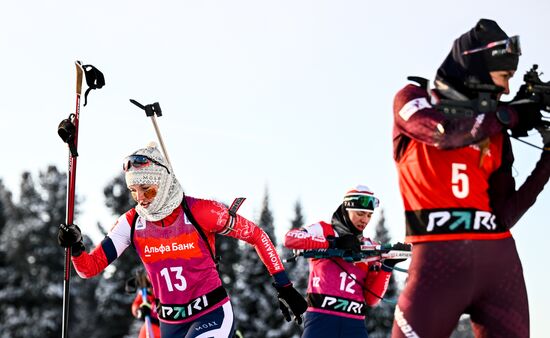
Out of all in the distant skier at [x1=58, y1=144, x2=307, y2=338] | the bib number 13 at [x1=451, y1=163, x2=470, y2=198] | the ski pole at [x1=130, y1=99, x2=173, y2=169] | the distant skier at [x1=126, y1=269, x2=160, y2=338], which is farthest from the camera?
the distant skier at [x1=126, y1=269, x2=160, y2=338]

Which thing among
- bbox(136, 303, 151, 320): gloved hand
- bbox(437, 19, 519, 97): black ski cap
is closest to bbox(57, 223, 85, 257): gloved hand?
bbox(437, 19, 519, 97): black ski cap

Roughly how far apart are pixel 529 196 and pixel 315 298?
4939 mm

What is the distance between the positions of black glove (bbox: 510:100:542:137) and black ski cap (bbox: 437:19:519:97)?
23 centimetres

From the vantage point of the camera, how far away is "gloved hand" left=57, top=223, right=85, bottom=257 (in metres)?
7.80

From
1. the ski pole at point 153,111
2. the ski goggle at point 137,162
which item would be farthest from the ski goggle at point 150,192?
the ski pole at point 153,111

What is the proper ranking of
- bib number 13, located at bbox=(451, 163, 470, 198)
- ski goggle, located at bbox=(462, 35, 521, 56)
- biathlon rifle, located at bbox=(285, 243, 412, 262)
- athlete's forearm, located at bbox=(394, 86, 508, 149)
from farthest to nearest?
biathlon rifle, located at bbox=(285, 243, 412, 262), ski goggle, located at bbox=(462, 35, 521, 56), bib number 13, located at bbox=(451, 163, 470, 198), athlete's forearm, located at bbox=(394, 86, 508, 149)

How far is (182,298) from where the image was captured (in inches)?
295

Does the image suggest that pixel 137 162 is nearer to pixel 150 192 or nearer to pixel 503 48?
pixel 150 192

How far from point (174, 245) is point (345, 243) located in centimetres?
275

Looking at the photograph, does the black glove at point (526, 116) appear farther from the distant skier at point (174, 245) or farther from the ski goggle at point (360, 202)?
the ski goggle at point (360, 202)

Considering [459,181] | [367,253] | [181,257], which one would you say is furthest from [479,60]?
[367,253]

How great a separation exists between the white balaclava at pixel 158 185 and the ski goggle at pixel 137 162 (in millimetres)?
25

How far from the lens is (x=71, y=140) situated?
8719mm

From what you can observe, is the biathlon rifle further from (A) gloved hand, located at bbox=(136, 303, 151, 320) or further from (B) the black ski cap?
(A) gloved hand, located at bbox=(136, 303, 151, 320)
